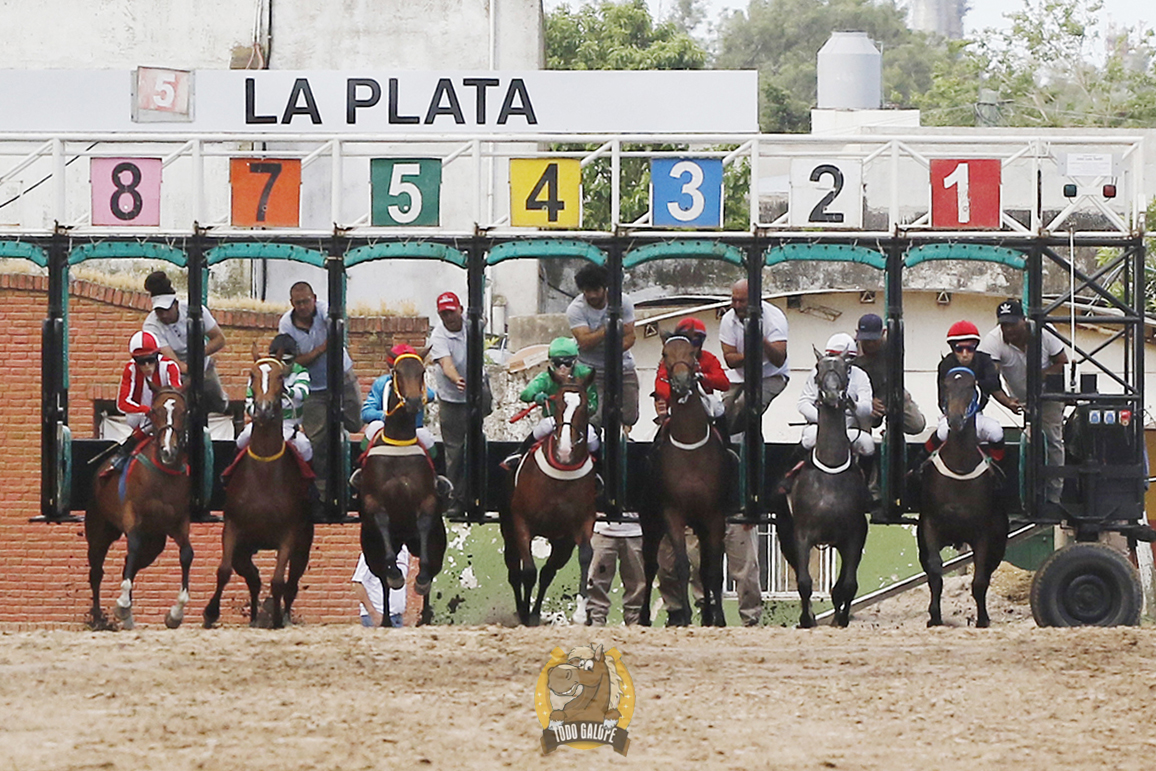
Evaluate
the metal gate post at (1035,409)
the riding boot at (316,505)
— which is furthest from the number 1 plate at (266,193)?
the metal gate post at (1035,409)

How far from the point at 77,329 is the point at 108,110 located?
14.4 ft

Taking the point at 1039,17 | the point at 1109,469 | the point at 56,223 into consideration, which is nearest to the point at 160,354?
the point at 56,223

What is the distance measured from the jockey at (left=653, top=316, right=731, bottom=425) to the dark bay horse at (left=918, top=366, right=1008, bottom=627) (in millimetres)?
1446

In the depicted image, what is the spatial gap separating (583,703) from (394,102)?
6.58 metres

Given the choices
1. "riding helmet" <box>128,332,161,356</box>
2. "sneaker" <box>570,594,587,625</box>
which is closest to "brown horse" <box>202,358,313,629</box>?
"riding helmet" <box>128,332,161,356</box>

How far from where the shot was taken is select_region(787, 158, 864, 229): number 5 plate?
42.1 ft

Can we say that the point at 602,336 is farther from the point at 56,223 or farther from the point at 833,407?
the point at 56,223

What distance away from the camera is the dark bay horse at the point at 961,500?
1212 cm

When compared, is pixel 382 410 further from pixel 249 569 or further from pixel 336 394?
pixel 249 569

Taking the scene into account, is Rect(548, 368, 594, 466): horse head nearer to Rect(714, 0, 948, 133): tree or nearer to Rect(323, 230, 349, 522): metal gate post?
Rect(323, 230, 349, 522): metal gate post

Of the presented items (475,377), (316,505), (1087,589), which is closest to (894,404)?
(1087,589)

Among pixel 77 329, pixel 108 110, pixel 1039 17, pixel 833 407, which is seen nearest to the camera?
pixel 833 407

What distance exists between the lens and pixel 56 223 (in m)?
13.1

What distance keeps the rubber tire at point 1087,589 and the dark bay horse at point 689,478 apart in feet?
7.28
